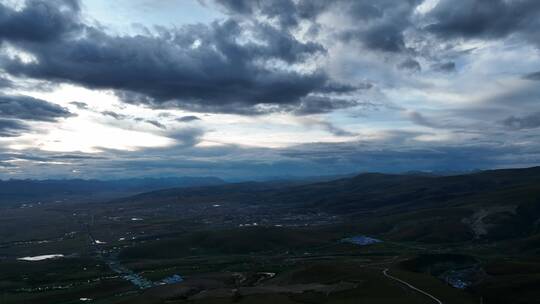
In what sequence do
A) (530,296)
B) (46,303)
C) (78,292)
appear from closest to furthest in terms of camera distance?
(530,296) → (46,303) → (78,292)

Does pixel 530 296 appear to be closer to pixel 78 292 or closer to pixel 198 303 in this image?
pixel 198 303

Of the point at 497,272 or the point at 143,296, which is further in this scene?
the point at 497,272

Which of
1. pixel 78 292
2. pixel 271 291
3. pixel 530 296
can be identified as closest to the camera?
pixel 530 296

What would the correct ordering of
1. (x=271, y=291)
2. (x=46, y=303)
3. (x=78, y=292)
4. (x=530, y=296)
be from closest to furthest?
(x=530, y=296) → (x=271, y=291) → (x=46, y=303) → (x=78, y=292)

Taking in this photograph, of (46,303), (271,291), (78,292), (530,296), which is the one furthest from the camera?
(78,292)

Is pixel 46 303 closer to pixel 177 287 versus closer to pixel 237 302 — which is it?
pixel 177 287

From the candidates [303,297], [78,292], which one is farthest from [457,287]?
[78,292]

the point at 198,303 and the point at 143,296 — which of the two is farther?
the point at 143,296

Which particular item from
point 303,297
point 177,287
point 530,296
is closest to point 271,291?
point 303,297
